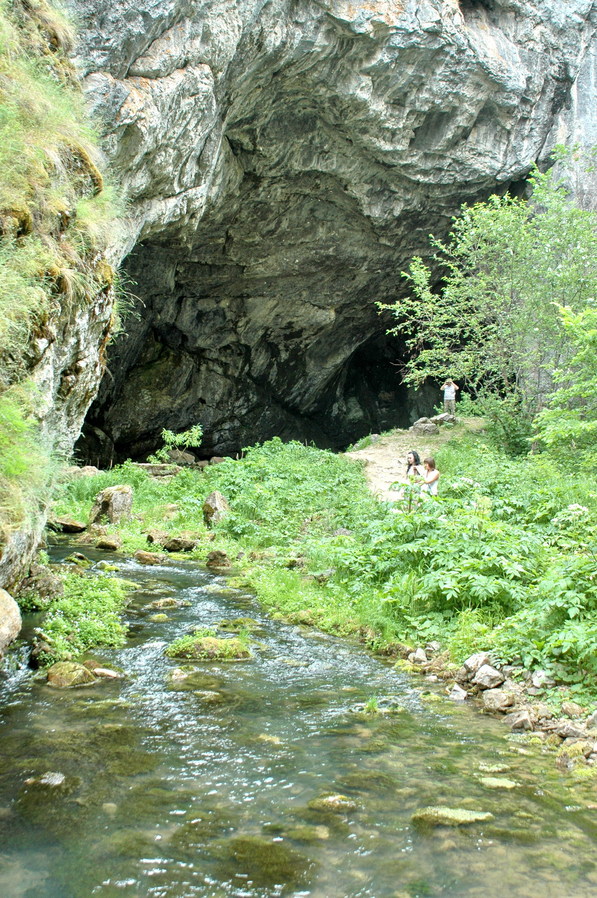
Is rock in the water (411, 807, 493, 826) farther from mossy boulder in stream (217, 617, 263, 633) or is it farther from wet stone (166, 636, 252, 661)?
mossy boulder in stream (217, 617, 263, 633)

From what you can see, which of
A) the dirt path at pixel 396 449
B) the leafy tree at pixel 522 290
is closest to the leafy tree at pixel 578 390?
the leafy tree at pixel 522 290

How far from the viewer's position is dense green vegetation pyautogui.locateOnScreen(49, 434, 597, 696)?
5.18m

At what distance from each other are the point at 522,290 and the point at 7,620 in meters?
14.6

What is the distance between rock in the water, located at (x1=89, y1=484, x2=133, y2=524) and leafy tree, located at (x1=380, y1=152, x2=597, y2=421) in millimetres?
Result: 8864

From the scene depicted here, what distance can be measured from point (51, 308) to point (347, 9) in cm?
1267

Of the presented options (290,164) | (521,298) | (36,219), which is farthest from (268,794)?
(290,164)

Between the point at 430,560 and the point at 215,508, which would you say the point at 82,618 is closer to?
the point at 430,560

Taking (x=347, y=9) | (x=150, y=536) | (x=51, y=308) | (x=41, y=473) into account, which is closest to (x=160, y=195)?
(x=347, y=9)

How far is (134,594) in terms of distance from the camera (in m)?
7.42

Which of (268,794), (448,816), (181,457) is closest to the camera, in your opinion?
(448,816)

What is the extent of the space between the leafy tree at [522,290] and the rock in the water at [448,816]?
12.7 m

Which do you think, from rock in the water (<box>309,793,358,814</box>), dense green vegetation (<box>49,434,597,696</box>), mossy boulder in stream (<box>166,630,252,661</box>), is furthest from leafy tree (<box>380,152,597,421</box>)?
rock in the water (<box>309,793,358,814</box>)

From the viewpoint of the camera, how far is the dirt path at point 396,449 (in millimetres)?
16859

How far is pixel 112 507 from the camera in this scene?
11797 millimetres
